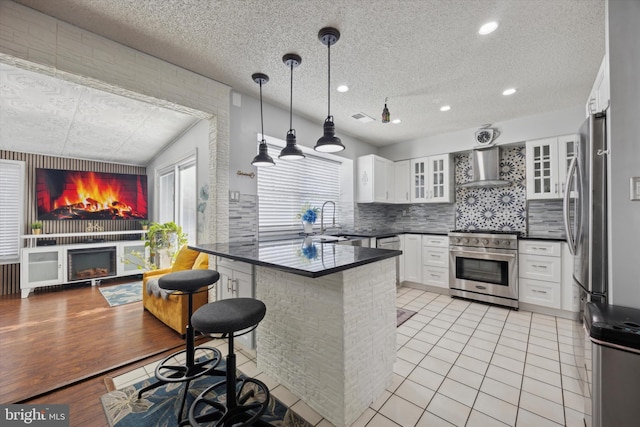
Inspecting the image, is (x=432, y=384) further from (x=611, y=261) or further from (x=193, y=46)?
(x=193, y=46)

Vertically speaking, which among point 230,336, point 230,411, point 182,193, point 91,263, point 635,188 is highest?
point 182,193

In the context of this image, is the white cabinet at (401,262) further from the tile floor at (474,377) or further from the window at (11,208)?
the window at (11,208)

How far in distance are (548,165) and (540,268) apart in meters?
1.38

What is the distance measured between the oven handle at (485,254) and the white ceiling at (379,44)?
1921mm

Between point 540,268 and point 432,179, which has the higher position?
point 432,179

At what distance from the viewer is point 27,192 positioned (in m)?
4.45

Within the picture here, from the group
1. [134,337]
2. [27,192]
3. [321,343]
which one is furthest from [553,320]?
[27,192]

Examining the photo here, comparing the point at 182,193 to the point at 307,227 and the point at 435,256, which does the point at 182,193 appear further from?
the point at 435,256

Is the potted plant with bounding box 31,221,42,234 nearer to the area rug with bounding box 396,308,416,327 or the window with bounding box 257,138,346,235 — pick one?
the window with bounding box 257,138,346,235

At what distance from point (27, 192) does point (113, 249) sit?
1593 millimetres

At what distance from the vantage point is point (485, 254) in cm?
363

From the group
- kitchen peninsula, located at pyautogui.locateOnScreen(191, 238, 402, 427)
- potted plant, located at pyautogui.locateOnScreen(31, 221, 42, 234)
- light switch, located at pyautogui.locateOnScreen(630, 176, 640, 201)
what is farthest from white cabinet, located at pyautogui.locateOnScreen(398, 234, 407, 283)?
potted plant, located at pyautogui.locateOnScreen(31, 221, 42, 234)

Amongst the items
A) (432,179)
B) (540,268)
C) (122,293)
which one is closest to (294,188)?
(432,179)

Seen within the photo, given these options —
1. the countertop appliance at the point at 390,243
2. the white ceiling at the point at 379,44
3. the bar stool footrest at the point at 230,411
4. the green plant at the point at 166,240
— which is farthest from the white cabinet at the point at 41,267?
the countertop appliance at the point at 390,243
